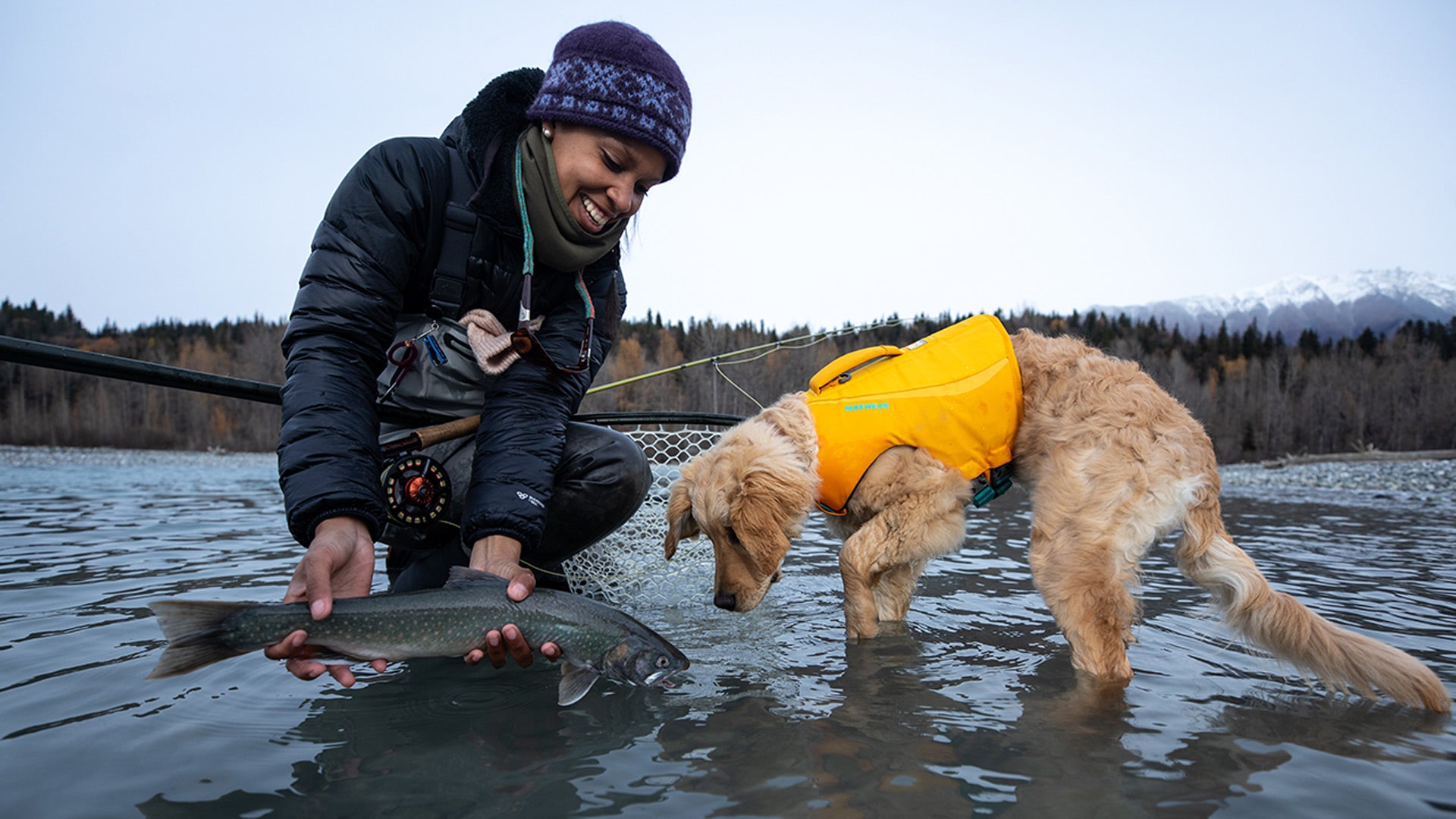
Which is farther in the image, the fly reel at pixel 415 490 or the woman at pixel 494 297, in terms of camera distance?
the fly reel at pixel 415 490

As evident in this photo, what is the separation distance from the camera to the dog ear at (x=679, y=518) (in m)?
5.04

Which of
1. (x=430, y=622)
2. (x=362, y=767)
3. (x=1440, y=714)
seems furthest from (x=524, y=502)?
(x=1440, y=714)

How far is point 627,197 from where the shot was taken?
3846mm

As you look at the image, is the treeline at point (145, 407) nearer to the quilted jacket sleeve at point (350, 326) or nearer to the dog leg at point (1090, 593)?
the quilted jacket sleeve at point (350, 326)

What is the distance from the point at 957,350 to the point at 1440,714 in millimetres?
2839

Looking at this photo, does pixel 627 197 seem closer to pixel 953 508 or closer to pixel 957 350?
pixel 957 350

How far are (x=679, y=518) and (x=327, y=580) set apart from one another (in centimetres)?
263

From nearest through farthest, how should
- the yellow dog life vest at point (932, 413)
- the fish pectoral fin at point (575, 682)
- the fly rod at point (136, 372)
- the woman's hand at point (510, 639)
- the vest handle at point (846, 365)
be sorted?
the woman's hand at point (510, 639) < the fish pectoral fin at point (575, 682) < the fly rod at point (136, 372) < the yellow dog life vest at point (932, 413) < the vest handle at point (846, 365)

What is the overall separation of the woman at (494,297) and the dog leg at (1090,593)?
2.50 m

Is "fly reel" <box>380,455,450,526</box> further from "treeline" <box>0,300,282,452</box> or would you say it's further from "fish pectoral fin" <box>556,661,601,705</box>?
"treeline" <box>0,300,282,452</box>

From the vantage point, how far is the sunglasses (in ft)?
13.3

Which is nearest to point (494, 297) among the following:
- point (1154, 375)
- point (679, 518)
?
point (679, 518)

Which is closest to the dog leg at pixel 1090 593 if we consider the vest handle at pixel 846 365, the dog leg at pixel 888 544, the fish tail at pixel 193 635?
the dog leg at pixel 888 544

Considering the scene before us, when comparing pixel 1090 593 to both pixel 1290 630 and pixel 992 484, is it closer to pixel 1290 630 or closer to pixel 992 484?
pixel 1290 630
